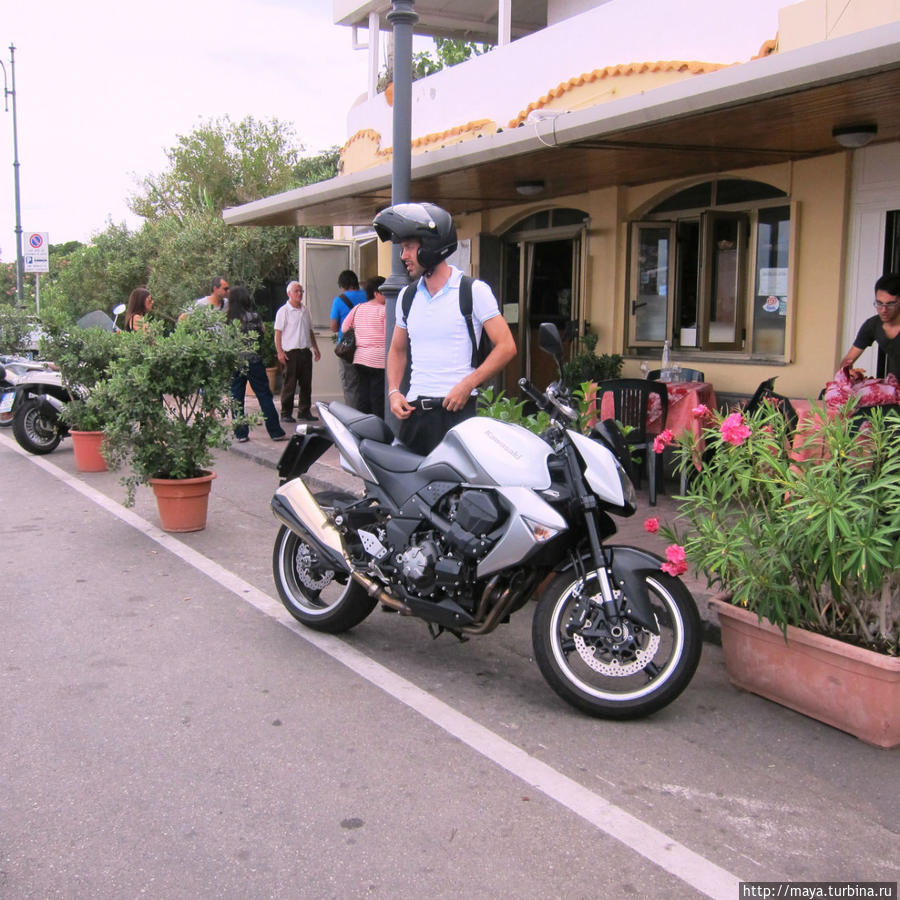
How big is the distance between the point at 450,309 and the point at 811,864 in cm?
284

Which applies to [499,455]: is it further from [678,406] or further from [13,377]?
[13,377]

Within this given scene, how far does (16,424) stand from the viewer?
10.5 m

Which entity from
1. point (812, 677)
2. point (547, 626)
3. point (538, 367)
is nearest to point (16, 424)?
point (538, 367)

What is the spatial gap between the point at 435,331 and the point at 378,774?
7.08 feet

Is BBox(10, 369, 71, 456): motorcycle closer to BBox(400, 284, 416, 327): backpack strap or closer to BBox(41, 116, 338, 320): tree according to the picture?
BBox(400, 284, 416, 327): backpack strap

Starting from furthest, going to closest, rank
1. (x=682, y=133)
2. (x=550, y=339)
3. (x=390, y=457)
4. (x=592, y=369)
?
1. (x=592, y=369)
2. (x=682, y=133)
3. (x=390, y=457)
4. (x=550, y=339)

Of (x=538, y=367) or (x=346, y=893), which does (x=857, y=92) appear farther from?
(x=538, y=367)

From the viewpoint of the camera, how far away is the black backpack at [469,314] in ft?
15.2

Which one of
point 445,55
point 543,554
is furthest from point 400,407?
point 445,55

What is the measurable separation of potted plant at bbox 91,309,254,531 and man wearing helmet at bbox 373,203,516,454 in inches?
104

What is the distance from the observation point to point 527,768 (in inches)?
136

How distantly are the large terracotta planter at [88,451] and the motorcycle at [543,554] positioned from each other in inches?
229

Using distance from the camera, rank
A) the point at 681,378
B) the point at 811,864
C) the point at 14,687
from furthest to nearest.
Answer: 1. the point at 681,378
2. the point at 14,687
3. the point at 811,864

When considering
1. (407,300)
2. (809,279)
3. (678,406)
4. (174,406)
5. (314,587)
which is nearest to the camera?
(407,300)
